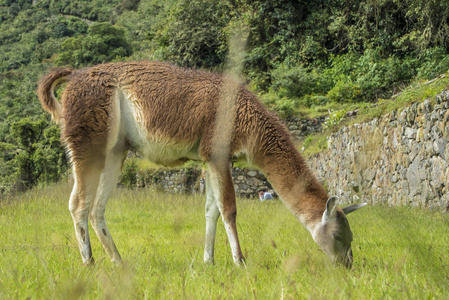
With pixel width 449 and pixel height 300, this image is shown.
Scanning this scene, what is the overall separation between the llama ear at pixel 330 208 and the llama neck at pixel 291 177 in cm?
15

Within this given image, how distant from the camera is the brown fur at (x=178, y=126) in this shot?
13.5 feet

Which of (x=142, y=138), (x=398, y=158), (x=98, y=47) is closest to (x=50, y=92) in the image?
(x=142, y=138)

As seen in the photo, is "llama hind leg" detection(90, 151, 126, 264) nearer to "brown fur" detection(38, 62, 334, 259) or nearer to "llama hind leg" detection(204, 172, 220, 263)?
"brown fur" detection(38, 62, 334, 259)

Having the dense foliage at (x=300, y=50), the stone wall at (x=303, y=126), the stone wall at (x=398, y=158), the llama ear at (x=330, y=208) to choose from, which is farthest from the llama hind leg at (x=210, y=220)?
the stone wall at (x=303, y=126)

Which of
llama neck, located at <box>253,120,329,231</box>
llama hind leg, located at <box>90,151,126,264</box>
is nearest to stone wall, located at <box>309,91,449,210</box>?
llama neck, located at <box>253,120,329,231</box>

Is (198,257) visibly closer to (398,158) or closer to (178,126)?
(178,126)

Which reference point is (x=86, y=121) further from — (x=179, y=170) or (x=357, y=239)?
(x=179, y=170)

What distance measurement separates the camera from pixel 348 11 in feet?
75.7

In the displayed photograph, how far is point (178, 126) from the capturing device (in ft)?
14.0

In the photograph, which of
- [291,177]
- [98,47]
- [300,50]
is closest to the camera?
[291,177]

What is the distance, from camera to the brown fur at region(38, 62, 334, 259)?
411cm

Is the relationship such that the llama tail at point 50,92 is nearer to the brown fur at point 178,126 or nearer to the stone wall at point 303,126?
the brown fur at point 178,126

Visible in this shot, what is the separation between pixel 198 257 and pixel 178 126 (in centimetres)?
137

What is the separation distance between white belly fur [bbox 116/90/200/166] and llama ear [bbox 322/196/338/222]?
4.77 ft
